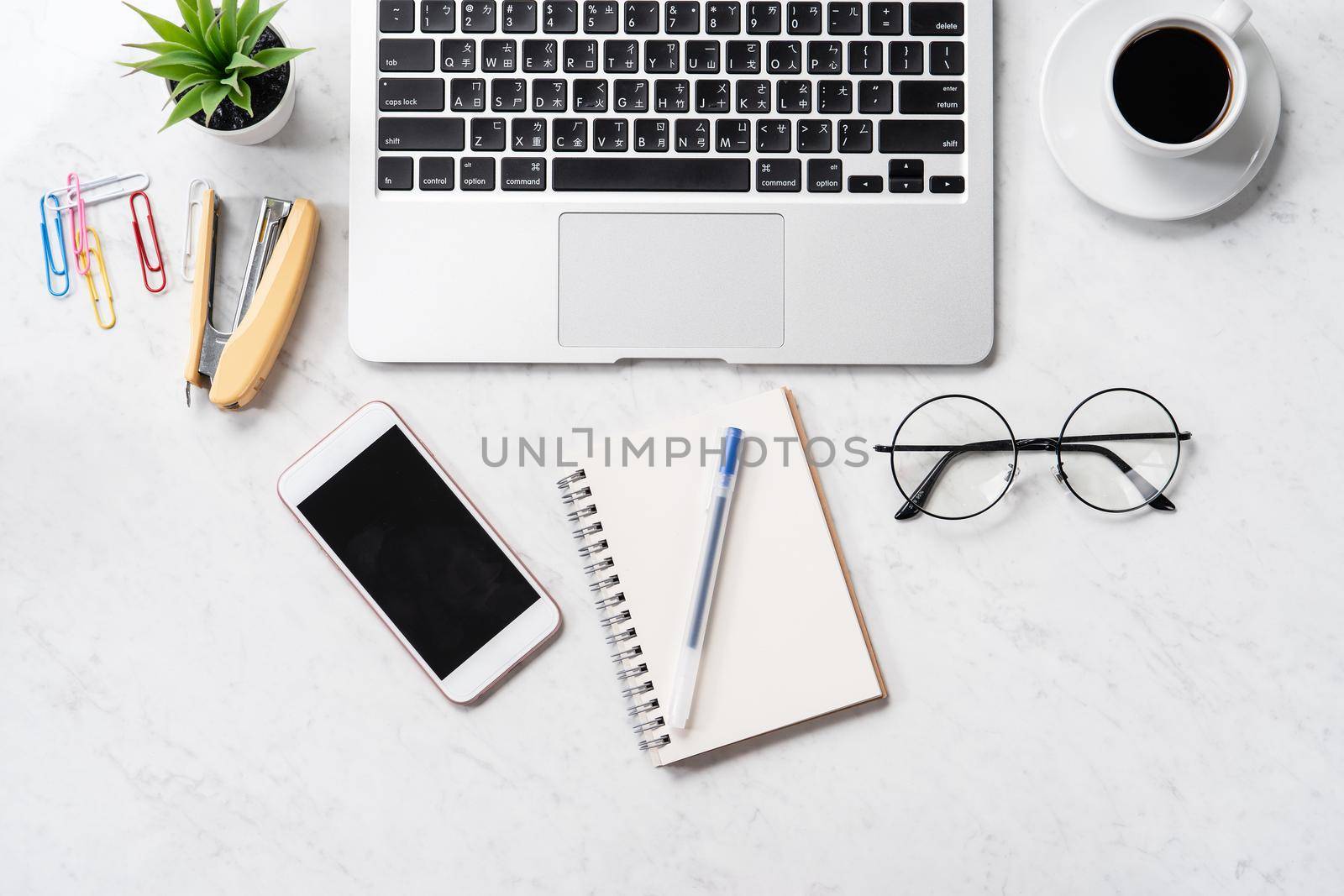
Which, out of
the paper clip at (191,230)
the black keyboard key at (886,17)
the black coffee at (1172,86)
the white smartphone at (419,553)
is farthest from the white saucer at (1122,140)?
the paper clip at (191,230)

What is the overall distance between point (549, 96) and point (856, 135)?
0.25 m

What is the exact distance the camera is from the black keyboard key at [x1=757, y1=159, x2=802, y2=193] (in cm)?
73

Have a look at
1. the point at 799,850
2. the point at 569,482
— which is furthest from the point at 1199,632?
the point at 569,482

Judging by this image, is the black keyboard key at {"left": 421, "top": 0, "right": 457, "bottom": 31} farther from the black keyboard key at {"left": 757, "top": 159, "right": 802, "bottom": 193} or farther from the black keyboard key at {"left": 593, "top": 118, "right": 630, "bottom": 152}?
the black keyboard key at {"left": 757, "top": 159, "right": 802, "bottom": 193}

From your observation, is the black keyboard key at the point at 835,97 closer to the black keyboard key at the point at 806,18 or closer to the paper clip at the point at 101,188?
the black keyboard key at the point at 806,18

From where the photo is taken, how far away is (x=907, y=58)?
73 cm

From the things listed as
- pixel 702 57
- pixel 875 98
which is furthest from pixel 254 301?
pixel 875 98

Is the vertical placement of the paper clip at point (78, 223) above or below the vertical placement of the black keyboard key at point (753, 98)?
below

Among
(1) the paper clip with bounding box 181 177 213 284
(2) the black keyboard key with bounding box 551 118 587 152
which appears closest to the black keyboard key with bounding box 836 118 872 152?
(2) the black keyboard key with bounding box 551 118 587 152

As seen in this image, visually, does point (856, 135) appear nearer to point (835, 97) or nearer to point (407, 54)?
point (835, 97)

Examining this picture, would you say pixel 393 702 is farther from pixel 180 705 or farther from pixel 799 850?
pixel 799 850

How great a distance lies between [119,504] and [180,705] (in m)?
0.18

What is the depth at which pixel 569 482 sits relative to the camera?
75cm

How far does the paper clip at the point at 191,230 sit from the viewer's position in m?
0.78
